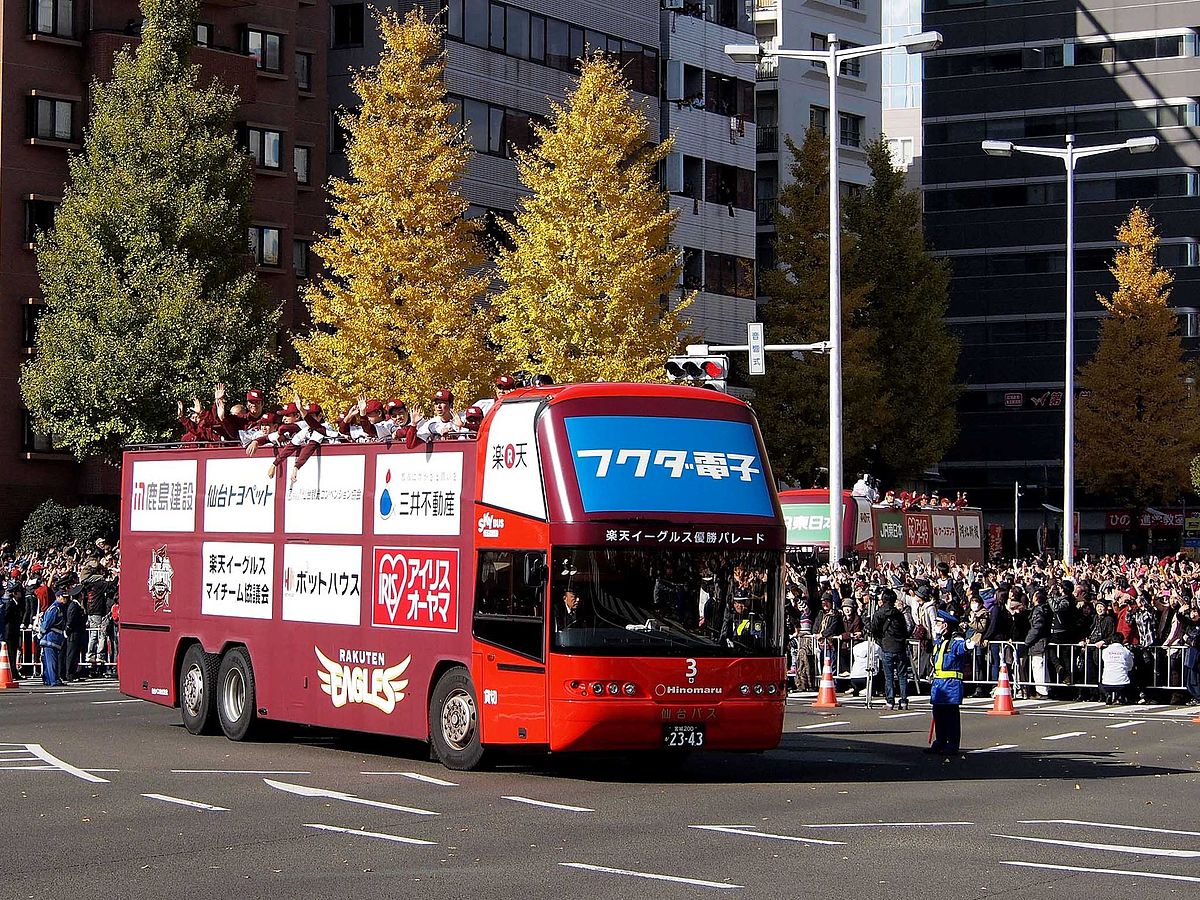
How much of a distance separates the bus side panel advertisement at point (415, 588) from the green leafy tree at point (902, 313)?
45.2m

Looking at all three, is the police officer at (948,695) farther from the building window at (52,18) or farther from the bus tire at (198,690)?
the building window at (52,18)

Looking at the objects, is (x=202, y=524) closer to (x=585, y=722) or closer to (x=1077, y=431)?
(x=585, y=722)

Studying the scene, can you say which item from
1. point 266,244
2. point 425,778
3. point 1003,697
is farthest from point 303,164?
point 425,778

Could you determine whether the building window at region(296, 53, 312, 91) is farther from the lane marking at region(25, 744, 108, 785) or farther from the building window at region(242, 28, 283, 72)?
the lane marking at region(25, 744, 108, 785)

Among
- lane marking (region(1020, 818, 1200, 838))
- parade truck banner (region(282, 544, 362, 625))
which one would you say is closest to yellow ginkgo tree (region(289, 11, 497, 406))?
parade truck banner (region(282, 544, 362, 625))

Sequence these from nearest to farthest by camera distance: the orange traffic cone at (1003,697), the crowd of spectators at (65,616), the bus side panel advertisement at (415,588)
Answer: the bus side panel advertisement at (415,588), the orange traffic cone at (1003,697), the crowd of spectators at (65,616)

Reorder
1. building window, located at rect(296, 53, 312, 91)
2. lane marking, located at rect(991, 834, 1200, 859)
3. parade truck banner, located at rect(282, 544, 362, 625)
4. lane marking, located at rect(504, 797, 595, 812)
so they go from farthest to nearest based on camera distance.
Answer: building window, located at rect(296, 53, 312, 91), parade truck banner, located at rect(282, 544, 362, 625), lane marking, located at rect(504, 797, 595, 812), lane marking, located at rect(991, 834, 1200, 859)

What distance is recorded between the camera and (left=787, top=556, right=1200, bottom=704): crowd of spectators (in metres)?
30.3

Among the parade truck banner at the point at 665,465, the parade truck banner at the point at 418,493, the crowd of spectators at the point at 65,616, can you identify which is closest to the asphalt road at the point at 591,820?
the parade truck banner at the point at 418,493

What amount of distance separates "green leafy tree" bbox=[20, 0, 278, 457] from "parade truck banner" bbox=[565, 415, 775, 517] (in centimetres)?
2848

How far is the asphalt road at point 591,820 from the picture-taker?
40.6 ft

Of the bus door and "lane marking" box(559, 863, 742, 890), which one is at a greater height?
the bus door

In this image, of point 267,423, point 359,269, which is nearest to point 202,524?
point 267,423

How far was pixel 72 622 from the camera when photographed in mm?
32375
